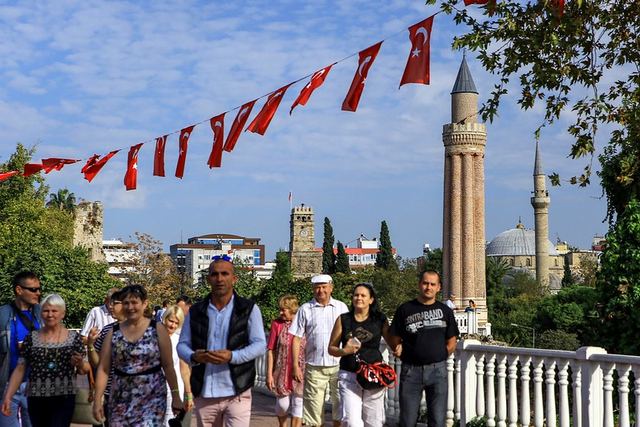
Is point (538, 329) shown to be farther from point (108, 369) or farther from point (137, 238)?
point (108, 369)

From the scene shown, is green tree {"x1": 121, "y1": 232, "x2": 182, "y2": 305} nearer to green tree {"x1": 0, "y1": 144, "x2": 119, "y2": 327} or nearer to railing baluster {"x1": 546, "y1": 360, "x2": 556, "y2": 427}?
green tree {"x1": 0, "y1": 144, "x2": 119, "y2": 327}

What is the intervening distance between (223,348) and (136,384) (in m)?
0.57

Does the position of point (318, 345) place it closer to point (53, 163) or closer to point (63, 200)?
point (53, 163)

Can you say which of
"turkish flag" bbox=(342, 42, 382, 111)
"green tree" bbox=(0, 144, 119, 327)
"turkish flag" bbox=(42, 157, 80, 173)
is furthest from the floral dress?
"green tree" bbox=(0, 144, 119, 327)

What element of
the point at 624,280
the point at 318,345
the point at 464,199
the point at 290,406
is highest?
the point at 464,199

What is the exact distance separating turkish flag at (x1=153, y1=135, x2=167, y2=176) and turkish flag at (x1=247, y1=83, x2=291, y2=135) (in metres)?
3.99

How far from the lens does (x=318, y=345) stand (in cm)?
838

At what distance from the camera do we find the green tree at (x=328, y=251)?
109500 mm

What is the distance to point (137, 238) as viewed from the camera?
226ft

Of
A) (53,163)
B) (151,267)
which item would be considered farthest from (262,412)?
(151,267)

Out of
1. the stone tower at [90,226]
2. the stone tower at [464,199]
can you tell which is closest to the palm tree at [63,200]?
the stone tower at [90,226]

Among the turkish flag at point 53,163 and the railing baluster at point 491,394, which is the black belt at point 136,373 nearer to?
the railing baluster at point 491,394

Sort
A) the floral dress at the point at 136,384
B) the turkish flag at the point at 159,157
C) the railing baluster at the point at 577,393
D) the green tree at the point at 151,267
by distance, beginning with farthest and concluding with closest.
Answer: the green tree at the point at 151,267 < the turkish flag at the point at 159,157 < the railing baluster at the point at 577,393 < the floral dress at the point at 136,384

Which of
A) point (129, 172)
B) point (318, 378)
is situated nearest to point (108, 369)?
point (318, 378)
